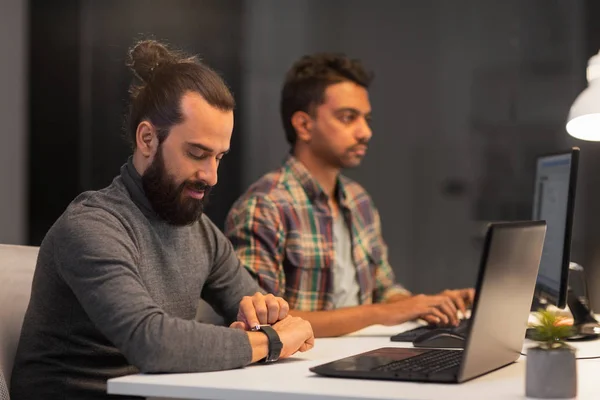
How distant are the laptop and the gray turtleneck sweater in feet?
0.85

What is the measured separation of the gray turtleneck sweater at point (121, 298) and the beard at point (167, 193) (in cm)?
2

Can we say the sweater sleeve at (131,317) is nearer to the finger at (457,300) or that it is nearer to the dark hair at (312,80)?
the finger at (457,300)

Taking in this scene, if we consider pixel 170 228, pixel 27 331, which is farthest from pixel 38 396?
pixel 170 228

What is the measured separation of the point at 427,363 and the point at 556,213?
30.1 inches

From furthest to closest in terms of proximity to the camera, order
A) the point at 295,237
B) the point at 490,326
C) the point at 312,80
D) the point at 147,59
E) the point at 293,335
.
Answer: the point at 312,80, the point at 295,237, the point at 147,59, the point at 293,335, the point at 490,326

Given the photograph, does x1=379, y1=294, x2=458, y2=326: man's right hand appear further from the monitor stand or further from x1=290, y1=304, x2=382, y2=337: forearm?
the monitor stand

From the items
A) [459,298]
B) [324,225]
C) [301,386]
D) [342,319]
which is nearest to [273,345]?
[301,386]

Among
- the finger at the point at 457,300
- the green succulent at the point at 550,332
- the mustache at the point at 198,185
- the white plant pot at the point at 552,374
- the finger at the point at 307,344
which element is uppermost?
the mustache at the point at 198,185

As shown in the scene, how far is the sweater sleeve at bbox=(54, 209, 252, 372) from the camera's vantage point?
1751 mm

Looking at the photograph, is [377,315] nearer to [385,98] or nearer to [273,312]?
[273,312]

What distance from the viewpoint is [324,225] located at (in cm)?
302

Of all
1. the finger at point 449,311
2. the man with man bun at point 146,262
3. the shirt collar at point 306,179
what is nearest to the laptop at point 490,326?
the man with man bun at point 146,262

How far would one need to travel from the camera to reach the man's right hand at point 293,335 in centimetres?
193

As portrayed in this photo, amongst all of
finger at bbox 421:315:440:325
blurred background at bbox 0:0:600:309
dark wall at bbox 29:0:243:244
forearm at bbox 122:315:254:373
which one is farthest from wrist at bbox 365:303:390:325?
dark wall at bbox 29:0:243:244
